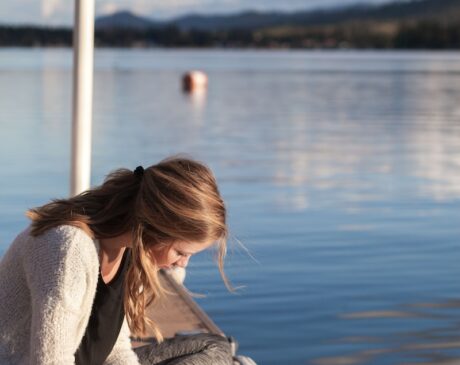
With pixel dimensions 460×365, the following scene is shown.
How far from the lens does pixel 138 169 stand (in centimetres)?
304

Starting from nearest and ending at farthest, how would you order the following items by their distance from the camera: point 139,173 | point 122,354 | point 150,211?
point 150,211 < point 139,173 < point 122,354

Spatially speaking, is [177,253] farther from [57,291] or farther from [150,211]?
[57,291]

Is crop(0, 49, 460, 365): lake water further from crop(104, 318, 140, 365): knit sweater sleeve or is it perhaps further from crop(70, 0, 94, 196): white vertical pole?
crop(104, 318, 140, 365): knit sweater sleeve

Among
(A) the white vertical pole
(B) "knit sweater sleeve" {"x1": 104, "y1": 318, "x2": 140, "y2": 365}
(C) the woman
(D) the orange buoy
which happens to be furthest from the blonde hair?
(D) the orange buoy

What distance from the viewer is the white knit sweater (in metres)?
2.77

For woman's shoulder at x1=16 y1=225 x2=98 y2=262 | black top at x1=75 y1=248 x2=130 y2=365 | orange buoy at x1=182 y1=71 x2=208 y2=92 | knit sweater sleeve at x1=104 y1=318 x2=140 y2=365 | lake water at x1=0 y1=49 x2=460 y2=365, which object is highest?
woman's shoulder at x1=16 y1=225 x2=98 y2=262

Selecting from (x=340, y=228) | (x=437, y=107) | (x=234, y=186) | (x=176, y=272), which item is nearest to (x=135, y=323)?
(x=176, y=272)

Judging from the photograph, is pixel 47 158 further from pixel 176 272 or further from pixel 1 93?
pixel 1 93

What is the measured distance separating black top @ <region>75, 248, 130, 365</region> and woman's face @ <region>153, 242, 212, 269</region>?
15 cm

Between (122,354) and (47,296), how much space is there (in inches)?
27.5

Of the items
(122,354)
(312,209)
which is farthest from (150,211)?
(312,209)

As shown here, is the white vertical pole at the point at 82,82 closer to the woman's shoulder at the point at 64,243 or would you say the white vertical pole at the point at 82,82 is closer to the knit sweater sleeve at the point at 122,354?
the knit sweater sleeve at the point at 122,354

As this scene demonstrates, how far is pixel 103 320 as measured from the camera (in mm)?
3139

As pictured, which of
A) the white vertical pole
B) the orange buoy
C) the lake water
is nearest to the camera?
the white vertical pole
